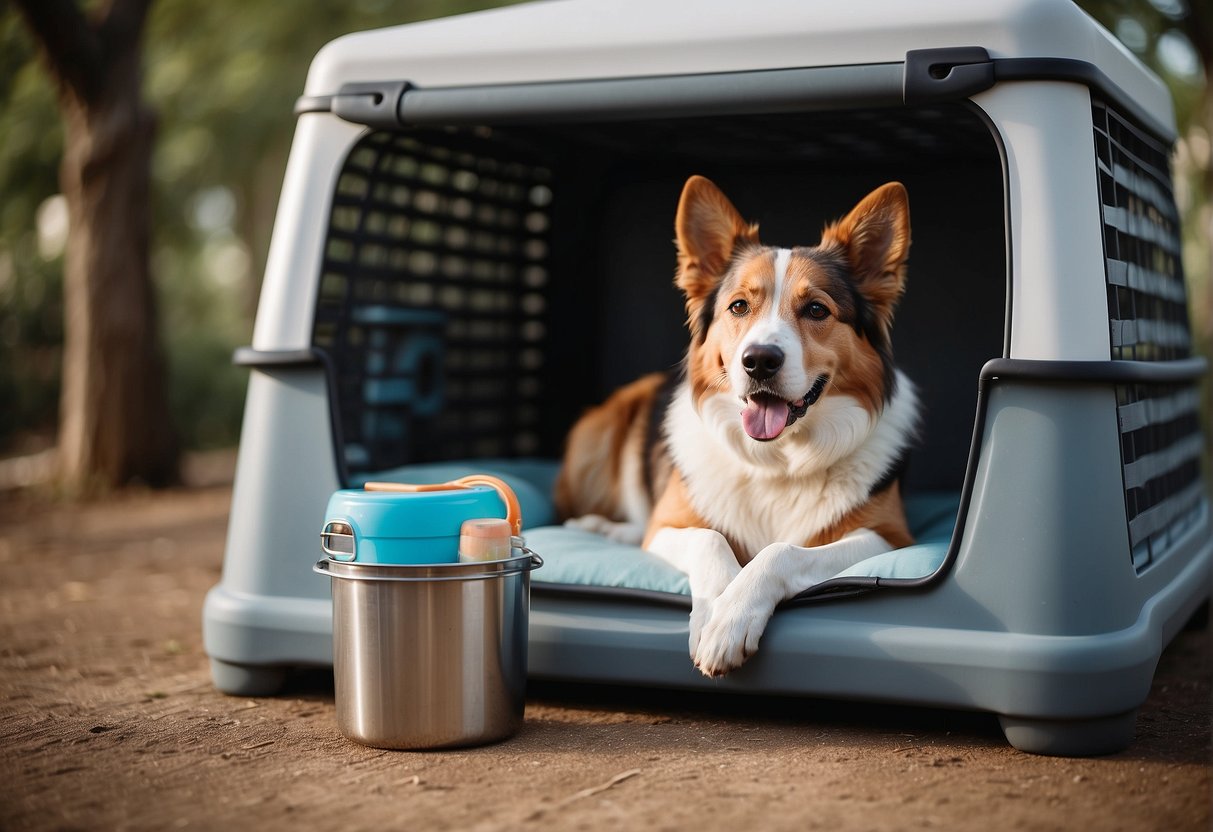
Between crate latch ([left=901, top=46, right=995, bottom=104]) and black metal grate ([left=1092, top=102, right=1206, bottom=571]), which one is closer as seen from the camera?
crate latch ([left=901, top=46, right=995, bottom=104])

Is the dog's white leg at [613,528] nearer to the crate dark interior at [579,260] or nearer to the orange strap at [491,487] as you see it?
the crate dark interior at [579,260]

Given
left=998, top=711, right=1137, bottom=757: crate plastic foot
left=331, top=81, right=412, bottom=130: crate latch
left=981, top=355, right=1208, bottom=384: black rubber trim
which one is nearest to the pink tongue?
left=981, top=355, right=1208, bottom=384: black rubber trim

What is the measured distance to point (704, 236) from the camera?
3.49 m

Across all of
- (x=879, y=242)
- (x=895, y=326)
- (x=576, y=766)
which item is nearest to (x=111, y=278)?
(x=895, y=326)

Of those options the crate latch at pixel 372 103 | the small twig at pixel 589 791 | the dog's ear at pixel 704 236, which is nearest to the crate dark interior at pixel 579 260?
the crate latch at pixel 372 103

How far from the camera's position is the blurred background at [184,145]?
769 cm

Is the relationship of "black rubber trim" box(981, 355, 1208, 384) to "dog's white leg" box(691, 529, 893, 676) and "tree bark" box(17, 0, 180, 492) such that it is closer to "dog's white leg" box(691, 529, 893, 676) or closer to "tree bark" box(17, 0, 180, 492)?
"dog's white leg" box(691, 529, 893, 676)

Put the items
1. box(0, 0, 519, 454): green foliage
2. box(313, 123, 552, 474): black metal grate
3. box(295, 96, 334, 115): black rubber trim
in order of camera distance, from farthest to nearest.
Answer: box(0, 0, 519, 454): green foliage, box(313, 123, 552, 474): black metal grate, box(295, 96, 334, 115): black rubber trim

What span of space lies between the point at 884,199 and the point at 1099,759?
5.01 ft

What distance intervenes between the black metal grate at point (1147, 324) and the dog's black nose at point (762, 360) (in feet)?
2.67

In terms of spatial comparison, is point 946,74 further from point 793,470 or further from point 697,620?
point 697,620

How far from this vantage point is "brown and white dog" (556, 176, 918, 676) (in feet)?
10.3

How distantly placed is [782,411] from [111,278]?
624cm

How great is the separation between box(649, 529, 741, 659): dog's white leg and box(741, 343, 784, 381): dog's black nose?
49cm
